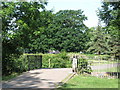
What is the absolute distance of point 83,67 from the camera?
14156 millimetres

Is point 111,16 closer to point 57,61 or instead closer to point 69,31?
point 57,61

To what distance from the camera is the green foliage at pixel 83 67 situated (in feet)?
45.7

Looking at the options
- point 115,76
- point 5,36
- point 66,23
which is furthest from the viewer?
point 66,23

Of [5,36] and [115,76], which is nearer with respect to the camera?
[5,36]

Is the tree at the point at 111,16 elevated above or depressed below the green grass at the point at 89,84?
above

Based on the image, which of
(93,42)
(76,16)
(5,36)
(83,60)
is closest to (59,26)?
(76,16)

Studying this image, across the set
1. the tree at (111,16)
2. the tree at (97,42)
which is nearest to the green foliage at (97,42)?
the tree at (97,42)

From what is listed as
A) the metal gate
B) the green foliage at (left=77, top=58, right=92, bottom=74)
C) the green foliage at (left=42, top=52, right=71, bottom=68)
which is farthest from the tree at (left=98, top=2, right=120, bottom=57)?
the green foliage at (left=42, top=52, right=71, bottom=68)

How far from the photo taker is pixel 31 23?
12375 mm

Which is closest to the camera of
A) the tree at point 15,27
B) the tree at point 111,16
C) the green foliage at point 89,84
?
the green foliage at point 89,84

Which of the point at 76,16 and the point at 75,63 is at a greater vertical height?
the point at 76,16

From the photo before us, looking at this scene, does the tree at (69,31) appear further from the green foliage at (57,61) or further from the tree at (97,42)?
the green foliage at (57,61)

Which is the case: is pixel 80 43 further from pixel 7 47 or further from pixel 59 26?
pixel 7 47

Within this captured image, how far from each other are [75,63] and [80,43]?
39.6 m
